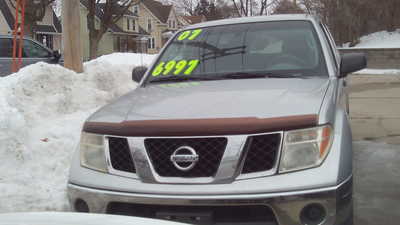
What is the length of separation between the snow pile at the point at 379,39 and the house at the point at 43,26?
26341mm

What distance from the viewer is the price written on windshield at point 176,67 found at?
14.1ft

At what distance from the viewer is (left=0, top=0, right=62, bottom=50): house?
4384cm

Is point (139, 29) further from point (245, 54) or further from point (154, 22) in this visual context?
point (245, 54)

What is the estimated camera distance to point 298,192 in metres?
2.64

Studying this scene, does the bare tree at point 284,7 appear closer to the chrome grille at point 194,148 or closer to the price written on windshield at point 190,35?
the price written on windshield at point 190,35

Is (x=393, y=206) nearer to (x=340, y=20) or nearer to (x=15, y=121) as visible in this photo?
(x=15, y=121)

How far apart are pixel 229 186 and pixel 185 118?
19.3 inches

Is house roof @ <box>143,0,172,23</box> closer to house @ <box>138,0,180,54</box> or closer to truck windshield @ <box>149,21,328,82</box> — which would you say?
house @ <box>138,0,180,54</box>

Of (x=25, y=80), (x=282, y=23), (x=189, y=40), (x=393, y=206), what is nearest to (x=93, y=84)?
(x=25, y=80)

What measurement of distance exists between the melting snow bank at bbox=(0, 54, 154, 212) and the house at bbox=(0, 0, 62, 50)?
119 feet

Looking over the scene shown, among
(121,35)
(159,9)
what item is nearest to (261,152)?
(121,35)

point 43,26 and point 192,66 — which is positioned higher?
point 192,66

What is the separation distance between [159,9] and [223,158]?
7663cm

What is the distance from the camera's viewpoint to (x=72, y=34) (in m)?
8.41
